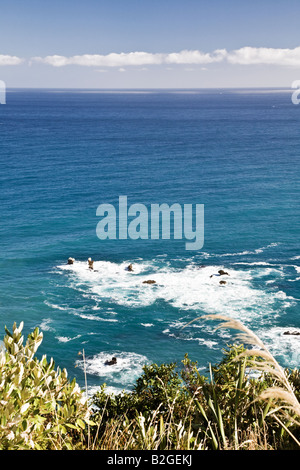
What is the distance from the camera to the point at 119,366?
43250 mm

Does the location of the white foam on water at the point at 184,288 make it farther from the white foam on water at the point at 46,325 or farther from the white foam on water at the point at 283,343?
the white foam on water at the point at 46,325

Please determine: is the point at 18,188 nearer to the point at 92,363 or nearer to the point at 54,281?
the point at 54,281

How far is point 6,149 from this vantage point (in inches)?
5965

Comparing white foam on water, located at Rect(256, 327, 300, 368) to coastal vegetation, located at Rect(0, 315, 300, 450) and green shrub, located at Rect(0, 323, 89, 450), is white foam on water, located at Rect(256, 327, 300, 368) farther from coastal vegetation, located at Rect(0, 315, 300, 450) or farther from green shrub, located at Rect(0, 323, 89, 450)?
green shrub, located at Rect(0, 323, 89, 450)

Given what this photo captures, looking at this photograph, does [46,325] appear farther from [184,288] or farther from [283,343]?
[283,343]

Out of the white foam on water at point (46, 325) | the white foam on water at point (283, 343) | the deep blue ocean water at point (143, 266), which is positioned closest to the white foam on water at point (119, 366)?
the deep blue ocean water at point (143, 266)

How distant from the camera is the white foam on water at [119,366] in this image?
41531 millimetres

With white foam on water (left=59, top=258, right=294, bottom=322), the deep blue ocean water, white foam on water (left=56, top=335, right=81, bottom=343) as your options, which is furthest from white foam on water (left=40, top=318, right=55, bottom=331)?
white foam on water (left=59, top=258, right=294, bottom=322)

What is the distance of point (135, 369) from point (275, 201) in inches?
2400

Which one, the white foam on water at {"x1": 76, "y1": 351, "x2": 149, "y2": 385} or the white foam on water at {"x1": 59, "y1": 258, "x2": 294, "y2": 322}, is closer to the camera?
the white foam on water at {"x1": 76, "y1": 351, "x2": 149, "y2": 385}

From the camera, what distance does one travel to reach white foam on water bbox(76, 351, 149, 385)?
41.5 metres

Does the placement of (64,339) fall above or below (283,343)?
below

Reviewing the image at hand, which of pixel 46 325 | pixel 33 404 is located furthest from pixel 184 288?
pixel 33 404
